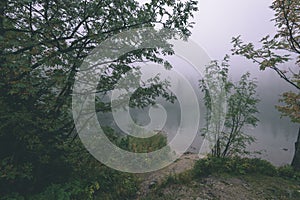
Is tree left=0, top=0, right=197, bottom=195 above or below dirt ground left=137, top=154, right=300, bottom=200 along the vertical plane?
above

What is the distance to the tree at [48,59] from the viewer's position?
7.88ft

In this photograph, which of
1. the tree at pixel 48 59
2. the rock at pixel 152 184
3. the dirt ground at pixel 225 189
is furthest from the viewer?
the rock at pixel 152 184

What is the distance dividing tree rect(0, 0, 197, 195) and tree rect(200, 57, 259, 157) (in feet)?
8.90

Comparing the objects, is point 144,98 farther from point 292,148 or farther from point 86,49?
point 292,148

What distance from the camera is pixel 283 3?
3510mm

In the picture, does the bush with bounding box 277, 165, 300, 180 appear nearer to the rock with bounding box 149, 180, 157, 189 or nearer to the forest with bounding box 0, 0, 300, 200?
the forest with bounding box 0, 0, 300, 200

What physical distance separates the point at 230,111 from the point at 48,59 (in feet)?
15.7

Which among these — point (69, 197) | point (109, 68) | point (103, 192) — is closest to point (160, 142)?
point (103, 192)

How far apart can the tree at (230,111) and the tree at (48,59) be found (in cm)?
271

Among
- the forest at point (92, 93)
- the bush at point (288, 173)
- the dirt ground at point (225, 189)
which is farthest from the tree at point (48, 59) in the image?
the bush at point (288, 173)

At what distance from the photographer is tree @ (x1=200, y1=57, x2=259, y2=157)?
206 inches

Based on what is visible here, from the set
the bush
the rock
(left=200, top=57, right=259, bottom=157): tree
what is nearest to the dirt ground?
the rock

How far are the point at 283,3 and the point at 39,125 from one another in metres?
4.80

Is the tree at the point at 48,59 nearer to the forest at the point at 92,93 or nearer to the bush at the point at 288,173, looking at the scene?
the forest at the point at 92,93
